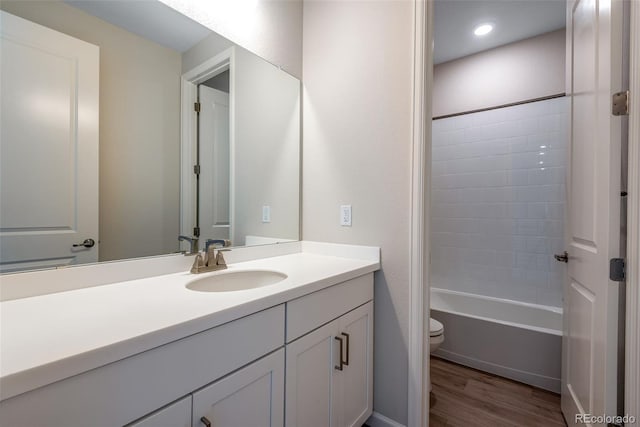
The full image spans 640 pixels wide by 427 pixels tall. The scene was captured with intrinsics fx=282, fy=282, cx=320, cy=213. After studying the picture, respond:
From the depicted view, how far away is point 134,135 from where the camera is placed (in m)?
1.08

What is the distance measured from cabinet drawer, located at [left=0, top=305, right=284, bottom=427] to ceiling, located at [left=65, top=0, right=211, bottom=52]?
1135mm

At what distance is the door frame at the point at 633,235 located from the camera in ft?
3.15

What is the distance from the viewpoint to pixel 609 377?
105 centimetres

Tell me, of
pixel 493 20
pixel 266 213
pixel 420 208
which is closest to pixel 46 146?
pixel 266 213

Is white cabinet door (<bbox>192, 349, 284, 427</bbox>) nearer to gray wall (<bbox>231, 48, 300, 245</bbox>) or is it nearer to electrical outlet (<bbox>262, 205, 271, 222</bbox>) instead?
gray wall (<bbox>231, 48, 300, 245</bbox>)

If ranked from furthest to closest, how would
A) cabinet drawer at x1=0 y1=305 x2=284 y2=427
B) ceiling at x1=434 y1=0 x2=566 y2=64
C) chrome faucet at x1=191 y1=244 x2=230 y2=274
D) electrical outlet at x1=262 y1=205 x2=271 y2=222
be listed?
1. ceiling at x1=434 y1=0 x2=566 y2=64
2. electrical outlet at x1=262 y1=205 x2=271 y2=222
3. chrome faucet at x1=191 y1=244 x2=230 y2=274
4. cabinet drawer at x1=0 y1=305 x2=284 y2=427

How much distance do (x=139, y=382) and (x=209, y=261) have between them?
65 centimetres

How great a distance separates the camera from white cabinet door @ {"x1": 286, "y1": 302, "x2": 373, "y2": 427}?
Result: 0.97 m

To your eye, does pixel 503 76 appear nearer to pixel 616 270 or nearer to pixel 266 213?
pixel 616 270

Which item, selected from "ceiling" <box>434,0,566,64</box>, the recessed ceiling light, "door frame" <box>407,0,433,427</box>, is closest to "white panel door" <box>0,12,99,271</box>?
"door frame" <box>407,0,433,427</box>

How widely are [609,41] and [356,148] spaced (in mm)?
1045

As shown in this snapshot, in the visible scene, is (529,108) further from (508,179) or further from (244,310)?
(244,310)

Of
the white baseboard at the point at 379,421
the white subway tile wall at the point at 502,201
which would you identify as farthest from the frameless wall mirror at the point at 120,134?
the white subway tile wall at the point at 502,201

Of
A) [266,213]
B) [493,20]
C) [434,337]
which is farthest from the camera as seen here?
[493,20]
